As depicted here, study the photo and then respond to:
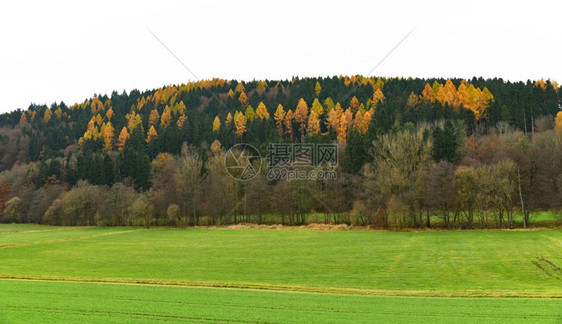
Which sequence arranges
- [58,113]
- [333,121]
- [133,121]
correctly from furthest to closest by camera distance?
1. [58,113]
2. [133,121]
3. [333,121]

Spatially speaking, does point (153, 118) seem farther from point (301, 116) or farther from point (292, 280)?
point (292, 280)

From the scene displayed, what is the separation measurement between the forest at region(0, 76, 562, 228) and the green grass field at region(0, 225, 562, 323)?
36.7 ft

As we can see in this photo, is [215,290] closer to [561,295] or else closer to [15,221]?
[561,295]

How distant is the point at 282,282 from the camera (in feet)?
73.7

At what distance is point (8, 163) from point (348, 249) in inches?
5577

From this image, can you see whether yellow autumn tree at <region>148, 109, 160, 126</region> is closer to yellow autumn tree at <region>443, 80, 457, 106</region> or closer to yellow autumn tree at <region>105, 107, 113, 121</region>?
yellow autumn tree at <region>105, 107, 113, 121</region>

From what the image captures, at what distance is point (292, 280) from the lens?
75.8ft

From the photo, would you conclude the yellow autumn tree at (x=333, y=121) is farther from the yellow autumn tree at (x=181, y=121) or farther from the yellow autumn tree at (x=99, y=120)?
the yellow autumn tree at (x=99, y=120)

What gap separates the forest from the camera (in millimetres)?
52781

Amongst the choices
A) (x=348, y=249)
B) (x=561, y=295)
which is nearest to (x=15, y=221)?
(x=348, y=249)

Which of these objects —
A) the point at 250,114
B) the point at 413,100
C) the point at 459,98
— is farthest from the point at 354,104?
the point at 250,114

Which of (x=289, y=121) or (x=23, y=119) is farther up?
(x=23, y=119)

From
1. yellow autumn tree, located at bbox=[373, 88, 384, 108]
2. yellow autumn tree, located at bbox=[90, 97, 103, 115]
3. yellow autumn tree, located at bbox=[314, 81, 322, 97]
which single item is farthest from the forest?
yellow autumn tree, located at bbox=[90, 97, 103, 115]

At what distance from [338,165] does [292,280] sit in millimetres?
45820
